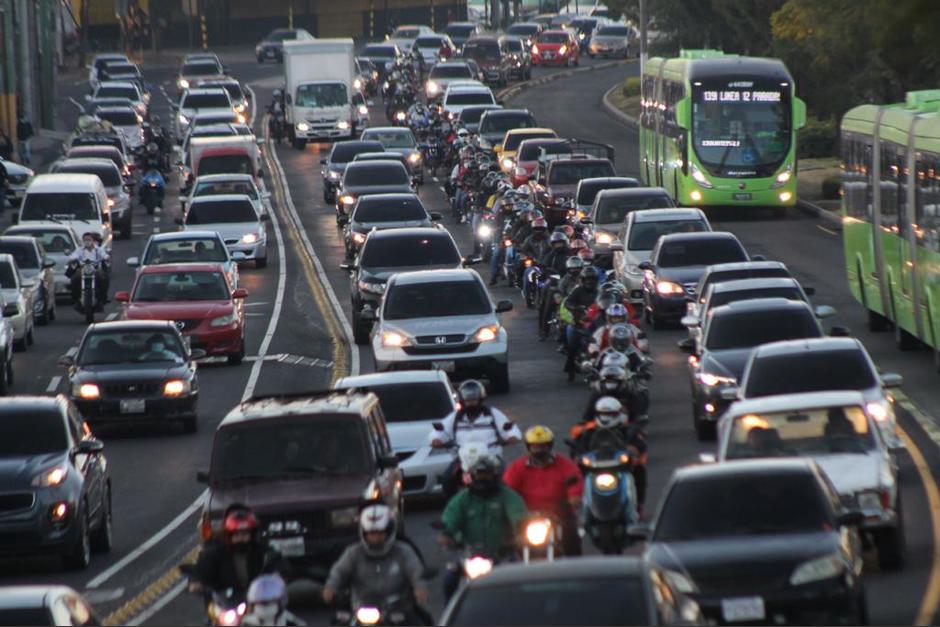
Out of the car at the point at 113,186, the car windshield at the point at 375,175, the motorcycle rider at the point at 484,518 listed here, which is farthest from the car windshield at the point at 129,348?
the car at the point at 113,186

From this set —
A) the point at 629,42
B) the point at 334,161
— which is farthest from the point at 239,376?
the point at 629,42

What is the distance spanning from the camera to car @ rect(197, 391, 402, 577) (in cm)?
1742

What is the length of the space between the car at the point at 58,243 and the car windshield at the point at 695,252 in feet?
44.8

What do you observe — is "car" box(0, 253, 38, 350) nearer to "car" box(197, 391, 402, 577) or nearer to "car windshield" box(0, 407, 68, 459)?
"car windshield" box(0, 407, 68, 459)

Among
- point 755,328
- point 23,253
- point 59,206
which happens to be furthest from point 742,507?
point 59,206

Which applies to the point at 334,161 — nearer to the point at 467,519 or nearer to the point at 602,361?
the point at 602,361

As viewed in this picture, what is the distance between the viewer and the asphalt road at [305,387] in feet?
63.0

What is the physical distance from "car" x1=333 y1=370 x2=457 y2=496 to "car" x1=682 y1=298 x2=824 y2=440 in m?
2.96

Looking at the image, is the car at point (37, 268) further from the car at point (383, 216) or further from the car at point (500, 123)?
the car at point (500, 123)

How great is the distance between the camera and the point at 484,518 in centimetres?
1453

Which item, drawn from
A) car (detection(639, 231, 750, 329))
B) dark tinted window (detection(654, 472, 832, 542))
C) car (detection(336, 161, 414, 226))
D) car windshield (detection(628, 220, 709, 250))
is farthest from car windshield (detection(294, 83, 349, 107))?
dark tinted window (detection(654, 472, 832, 542))

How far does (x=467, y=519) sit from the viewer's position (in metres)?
14.6

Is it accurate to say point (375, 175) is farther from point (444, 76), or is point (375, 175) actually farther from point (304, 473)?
point (444, 76)

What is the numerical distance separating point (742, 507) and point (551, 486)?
1.36m
